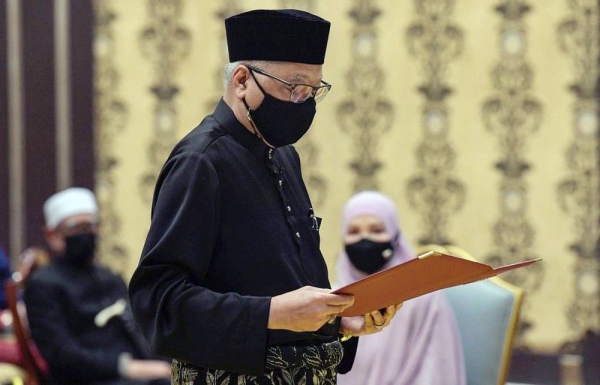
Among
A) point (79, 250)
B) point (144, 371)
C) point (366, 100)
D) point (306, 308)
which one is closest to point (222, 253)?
point (306, 308)

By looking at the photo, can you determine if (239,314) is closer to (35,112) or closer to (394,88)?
(394,88)

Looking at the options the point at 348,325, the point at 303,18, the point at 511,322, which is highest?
the point at 303,18

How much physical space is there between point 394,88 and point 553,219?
1044 mm

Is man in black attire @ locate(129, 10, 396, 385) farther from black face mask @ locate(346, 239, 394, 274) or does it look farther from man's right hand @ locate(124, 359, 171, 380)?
man's right hand @ locate(124, 359, 171, 380)

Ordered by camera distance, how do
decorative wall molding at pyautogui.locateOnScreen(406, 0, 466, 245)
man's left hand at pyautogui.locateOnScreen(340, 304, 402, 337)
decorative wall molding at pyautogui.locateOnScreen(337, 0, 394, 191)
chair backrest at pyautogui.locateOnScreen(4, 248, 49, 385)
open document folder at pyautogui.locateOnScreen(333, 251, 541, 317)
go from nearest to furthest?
open document folder at pyautogui.locateOnScreen(333, 251, 541, 317) → man's left hand at pyautogui.locateOnScreen(340, 304, 402, 337) → chair backrest at pyautogui.locateOnScreen(4, 248, 49, 385) → decorative wall molding at pyautogui.locateOnScreen(406, 0, 466, 245) → decorative wall molding at pyautogui.locateOnScreen(337, 0, 394, 191)

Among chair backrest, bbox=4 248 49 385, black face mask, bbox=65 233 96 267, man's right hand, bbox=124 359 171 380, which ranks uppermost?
black face mask, bbox=65 233 96 267

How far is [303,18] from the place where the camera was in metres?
2.09

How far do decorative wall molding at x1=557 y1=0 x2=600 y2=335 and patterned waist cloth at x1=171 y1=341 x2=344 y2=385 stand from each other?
3.28m

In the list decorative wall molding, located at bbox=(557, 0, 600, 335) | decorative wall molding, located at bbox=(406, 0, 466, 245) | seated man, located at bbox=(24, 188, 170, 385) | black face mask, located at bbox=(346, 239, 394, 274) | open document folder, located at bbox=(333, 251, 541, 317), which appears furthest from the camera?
decorative wall molding, located at bbox=(406, 0, 466, 245)

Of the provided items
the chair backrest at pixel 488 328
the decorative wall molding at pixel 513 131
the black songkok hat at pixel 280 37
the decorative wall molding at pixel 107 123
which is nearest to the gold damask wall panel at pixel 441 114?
the decorative wall molding at pixel 513 131

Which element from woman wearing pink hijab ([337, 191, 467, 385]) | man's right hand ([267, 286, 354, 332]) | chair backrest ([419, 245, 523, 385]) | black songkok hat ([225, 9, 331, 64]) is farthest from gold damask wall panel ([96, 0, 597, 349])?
man's right hand ([267, 286, 354, 332])

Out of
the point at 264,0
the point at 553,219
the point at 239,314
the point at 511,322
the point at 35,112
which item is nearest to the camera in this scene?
the point at 239,314

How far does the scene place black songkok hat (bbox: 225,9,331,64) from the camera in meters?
2.05

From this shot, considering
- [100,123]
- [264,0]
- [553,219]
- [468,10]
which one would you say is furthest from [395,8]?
[100,123]
